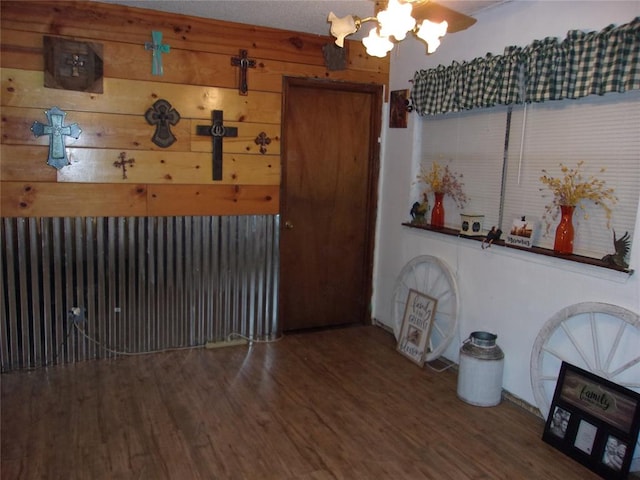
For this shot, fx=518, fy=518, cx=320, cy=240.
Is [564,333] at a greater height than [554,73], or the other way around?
[554,73]

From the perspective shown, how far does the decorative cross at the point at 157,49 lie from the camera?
11.3 ft

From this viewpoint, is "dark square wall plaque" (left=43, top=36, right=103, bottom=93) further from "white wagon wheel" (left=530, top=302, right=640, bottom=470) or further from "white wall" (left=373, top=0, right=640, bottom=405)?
"white wagon wheel" (left=530, top=302, right=640, bottom=470)

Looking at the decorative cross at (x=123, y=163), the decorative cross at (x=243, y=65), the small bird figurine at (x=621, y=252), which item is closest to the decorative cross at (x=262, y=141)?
the decorative cross at (x=243, y=65)

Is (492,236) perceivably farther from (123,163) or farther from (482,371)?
(123,163)

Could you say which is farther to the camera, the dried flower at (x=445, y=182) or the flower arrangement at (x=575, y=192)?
the dried flower at (x=445, y=182)

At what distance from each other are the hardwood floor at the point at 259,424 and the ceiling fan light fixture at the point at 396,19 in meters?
1.93

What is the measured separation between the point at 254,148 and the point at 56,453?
2.31m

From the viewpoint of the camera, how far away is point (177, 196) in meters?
3.66

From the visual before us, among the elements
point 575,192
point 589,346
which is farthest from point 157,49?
point 589,346

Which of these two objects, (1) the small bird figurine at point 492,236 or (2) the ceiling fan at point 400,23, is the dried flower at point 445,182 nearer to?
(1) the small bird figurine at point 492,236

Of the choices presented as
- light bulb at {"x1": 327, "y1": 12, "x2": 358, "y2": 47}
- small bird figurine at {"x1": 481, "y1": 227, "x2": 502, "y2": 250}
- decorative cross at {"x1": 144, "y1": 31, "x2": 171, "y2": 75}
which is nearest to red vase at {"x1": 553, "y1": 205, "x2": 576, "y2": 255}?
small bird figurine at {"x1": 481, "y1": 227, "x2": 502, "y2": 250}

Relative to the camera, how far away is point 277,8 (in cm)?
A: 332

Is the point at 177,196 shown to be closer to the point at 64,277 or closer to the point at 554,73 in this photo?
the point at 64,277

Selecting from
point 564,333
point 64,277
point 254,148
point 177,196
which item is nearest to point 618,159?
point 564,333
